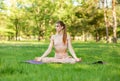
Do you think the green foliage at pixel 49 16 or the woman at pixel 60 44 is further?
the green foliage at pixel 49 16

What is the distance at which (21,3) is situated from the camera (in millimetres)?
74000

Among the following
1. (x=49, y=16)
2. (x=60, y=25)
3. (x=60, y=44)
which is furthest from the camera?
Answer: (x=49, y=16)

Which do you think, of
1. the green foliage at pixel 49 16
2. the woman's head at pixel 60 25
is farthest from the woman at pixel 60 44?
the green foliage at pixel 49 16

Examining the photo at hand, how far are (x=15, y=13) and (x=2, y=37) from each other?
1876cm

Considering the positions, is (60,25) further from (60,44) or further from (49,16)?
(49,16)

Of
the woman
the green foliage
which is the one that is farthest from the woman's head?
the green foliage

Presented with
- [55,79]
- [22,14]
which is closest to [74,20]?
[22,14]

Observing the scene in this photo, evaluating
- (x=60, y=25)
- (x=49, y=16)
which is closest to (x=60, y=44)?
(x=60, y=25)

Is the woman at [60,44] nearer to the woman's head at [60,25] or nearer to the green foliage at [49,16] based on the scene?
the woman's head at [60,25]

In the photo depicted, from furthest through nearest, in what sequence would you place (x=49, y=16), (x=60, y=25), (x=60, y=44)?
(x=49, y=16)
(x=60, y=44)
(x=60, y=25)

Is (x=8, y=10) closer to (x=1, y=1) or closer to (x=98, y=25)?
(x=1, y=1)

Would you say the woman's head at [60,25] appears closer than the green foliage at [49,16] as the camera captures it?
Yes

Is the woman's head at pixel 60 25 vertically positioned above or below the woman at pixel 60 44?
above

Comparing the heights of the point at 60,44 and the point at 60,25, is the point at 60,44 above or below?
below
